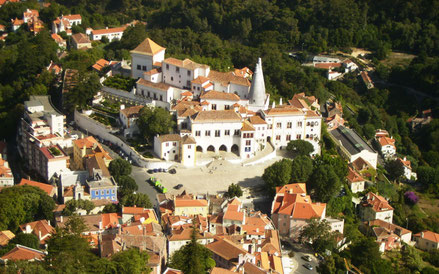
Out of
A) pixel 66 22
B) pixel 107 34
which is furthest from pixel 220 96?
pixel 66 22

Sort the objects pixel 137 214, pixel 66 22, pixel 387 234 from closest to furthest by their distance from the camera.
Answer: pixel 137 214, pixel 387 234, pixel 66 22

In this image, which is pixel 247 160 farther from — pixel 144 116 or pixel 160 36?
pixel 160 36

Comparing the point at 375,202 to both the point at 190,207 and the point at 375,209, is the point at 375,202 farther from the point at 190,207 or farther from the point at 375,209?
the point at 190,207

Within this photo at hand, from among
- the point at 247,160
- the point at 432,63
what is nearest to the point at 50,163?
the point at 247,160

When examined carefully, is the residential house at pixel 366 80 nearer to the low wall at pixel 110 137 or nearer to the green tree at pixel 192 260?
the low wall at pixel 110 137

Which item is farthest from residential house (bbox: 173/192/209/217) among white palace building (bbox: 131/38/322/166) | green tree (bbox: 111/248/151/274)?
green tree (bbox: 111/248/151/274)

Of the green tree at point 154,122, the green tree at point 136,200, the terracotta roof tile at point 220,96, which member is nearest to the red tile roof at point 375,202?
the terracotta roof tile at point 220,96
